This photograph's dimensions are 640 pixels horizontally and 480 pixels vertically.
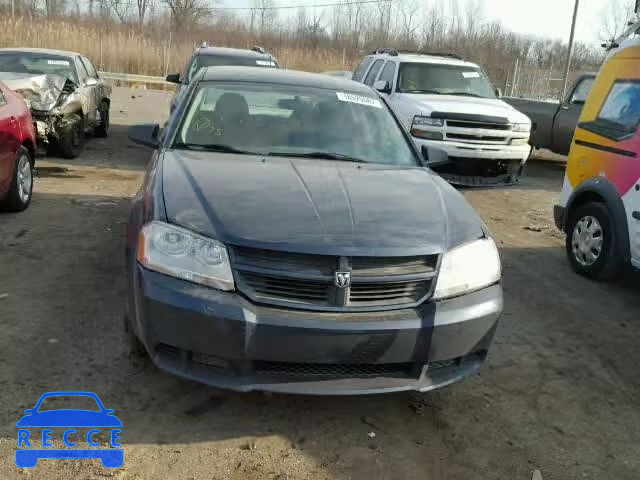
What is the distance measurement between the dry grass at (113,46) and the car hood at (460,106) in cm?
2022

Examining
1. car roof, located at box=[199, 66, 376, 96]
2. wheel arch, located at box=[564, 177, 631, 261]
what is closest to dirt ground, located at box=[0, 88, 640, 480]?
wheel arch, located at box=[564, 177, 631, 261]

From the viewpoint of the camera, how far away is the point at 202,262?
285 cm

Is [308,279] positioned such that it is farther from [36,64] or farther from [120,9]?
[120,9]

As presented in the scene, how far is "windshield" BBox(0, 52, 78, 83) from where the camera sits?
32.8ft

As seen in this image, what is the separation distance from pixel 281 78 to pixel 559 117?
8710mm

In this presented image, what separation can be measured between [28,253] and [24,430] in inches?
113

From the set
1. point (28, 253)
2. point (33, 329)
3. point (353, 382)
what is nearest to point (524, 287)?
point (353, 382)

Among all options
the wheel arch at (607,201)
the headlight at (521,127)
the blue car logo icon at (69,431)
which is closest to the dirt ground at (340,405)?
the blue car logo icon at (69,431)

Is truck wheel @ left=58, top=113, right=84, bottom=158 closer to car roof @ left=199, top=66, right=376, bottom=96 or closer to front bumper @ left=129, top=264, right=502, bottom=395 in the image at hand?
car roof @ left=199, top=66, right=376, bottom=96

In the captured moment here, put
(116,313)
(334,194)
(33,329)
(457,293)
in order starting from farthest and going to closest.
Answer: (116,313)
(33,329)
(334,194)
(457,293)

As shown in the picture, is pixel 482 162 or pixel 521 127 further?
pixel 521 127

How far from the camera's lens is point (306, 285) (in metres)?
2.84

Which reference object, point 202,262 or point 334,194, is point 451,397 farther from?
point 202,262

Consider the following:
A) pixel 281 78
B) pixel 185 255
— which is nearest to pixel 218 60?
pixel 281 78
